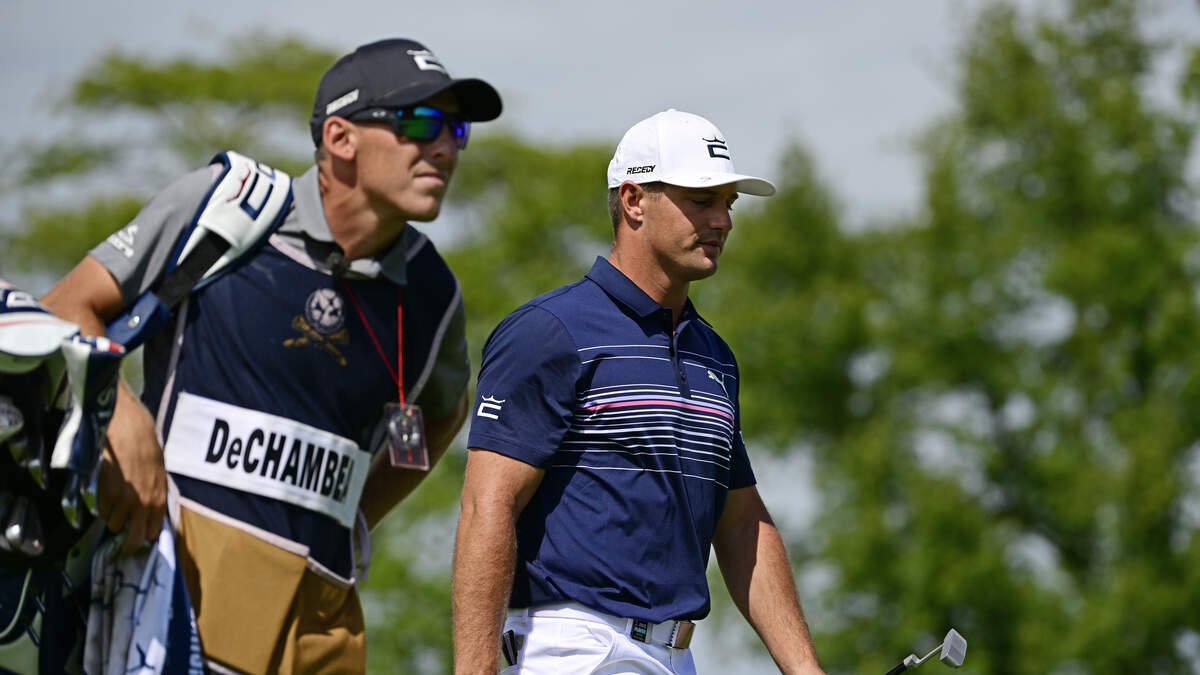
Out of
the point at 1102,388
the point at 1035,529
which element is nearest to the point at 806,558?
the point at 1035,529

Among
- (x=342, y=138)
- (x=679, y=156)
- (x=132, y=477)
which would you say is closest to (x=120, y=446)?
(x=132, y=477)

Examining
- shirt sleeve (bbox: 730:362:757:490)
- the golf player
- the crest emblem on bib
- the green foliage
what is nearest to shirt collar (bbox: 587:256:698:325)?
the golf player

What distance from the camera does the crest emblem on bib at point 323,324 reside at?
209 inches

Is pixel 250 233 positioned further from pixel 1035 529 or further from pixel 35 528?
pixel 1035 529

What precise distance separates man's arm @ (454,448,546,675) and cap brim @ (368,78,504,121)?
1.16 meters

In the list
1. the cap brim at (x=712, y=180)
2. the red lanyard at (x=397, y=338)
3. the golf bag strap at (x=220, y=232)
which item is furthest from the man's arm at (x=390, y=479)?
the cap brim at (x=712, y=180)

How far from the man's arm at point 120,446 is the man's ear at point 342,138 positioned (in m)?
0.83

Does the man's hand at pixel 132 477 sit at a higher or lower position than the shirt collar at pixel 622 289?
lower

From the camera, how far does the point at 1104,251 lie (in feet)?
86.8

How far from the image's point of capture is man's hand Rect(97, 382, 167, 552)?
15.4ft

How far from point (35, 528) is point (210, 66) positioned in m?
29.1

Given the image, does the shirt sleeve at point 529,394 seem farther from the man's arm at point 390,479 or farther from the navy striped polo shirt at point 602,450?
the man's arm at point 390,479

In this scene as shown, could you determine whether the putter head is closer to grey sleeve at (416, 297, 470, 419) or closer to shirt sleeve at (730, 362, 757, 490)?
shirt sleeve at (730, 362, 757, 490)

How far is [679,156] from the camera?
16.8ft
